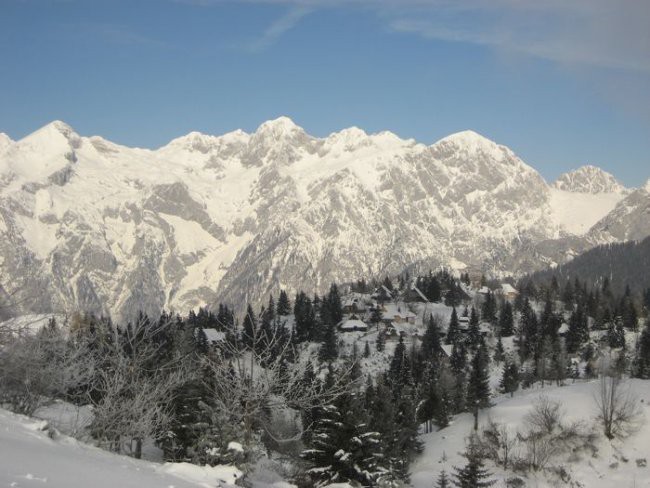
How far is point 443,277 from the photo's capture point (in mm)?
157000

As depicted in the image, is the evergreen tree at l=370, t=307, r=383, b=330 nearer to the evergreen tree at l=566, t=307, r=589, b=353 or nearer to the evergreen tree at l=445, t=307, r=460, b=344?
the evergreen tree at l=445, t=307, r=460, b=344

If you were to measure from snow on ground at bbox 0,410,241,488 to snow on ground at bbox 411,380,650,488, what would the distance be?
40860 millimetres

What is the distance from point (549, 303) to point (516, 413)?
185 feet

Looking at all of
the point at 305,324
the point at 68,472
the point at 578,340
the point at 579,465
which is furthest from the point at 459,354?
the point at 68,472

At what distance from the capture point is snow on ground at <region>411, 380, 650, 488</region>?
5316 cm

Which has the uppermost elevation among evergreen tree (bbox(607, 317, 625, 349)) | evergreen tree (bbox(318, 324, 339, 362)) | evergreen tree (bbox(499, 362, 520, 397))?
evergreen tree (bbox(607, 317, 625, 349))

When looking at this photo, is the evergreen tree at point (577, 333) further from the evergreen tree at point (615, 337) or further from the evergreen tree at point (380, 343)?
the evergreen tree at point (380, 343)

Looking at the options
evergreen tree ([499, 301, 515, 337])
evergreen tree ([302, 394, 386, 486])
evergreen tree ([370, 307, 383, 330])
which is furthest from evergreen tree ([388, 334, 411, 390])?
evergreen tree ([302, 394, 386, 486])

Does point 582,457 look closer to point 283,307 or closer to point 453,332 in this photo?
point 453,332

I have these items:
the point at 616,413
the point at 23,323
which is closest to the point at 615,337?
the point at 616,413

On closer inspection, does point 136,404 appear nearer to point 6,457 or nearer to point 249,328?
point 6,457

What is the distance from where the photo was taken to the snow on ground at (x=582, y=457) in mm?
53156

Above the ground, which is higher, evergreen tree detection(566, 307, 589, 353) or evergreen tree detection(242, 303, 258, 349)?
evergreen tree detection(566, 307, 589, 353)

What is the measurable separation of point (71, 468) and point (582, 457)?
5181cm
